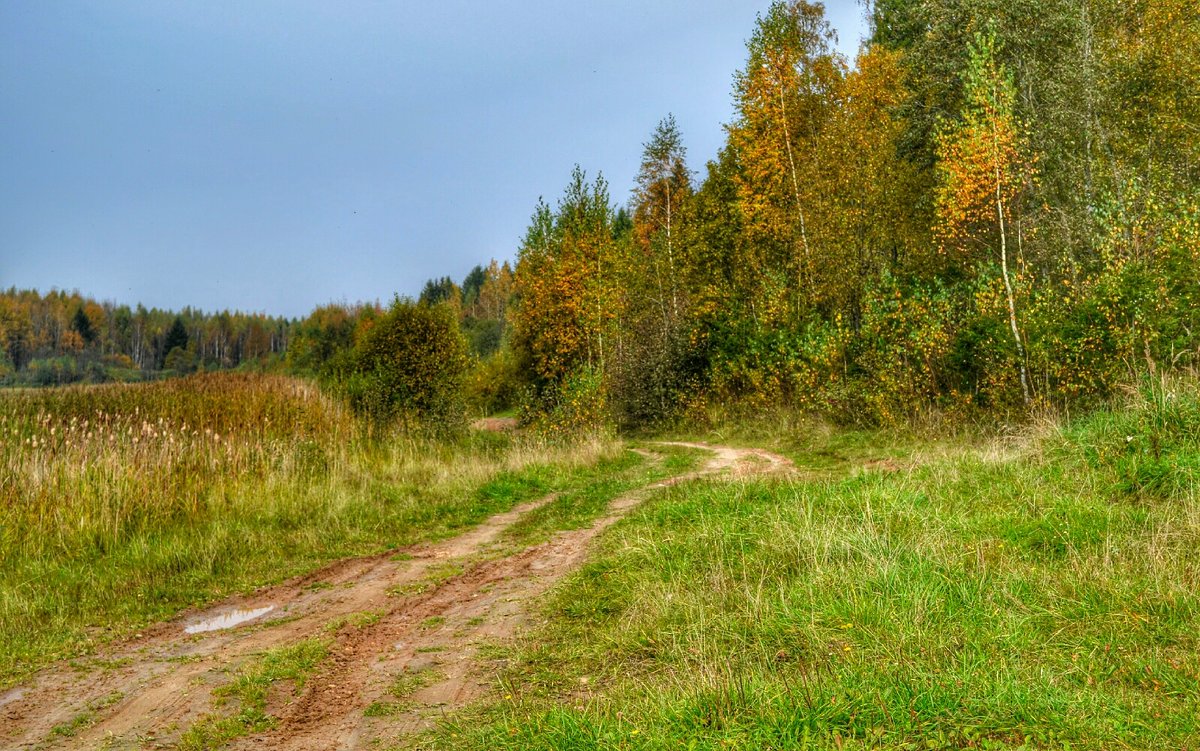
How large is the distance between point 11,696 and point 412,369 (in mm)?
17896

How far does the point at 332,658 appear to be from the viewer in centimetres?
481

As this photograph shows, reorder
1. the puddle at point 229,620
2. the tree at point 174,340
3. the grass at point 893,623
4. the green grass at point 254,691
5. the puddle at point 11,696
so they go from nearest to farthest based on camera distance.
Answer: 1. the grass at point 893,623
2. the green grass at point 254,691
3. the puddle at point 11,696
4. the puddle at point 229,620
5. the tree at point 174,340

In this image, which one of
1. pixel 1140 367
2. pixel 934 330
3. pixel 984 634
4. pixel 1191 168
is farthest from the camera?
pixel 1191 168

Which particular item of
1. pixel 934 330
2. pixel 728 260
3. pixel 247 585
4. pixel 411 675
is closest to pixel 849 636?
pixel 411 675

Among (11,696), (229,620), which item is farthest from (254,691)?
(229,620)

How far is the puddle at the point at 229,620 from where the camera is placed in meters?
5.65

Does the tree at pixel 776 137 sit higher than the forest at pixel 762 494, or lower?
higher

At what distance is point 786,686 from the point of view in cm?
345

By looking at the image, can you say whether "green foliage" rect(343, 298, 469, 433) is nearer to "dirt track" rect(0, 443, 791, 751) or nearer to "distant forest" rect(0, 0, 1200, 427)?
"distant forest" rect(0, 0, 1200, 427)

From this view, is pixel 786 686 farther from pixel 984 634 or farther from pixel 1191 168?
pixel 1191 168

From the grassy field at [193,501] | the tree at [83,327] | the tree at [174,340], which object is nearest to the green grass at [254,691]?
the grassy field at [193,501]

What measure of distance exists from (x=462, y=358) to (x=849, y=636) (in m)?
19.7

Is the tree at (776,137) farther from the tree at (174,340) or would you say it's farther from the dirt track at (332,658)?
the tree at (174,340)

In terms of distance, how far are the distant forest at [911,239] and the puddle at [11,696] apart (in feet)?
45.1
